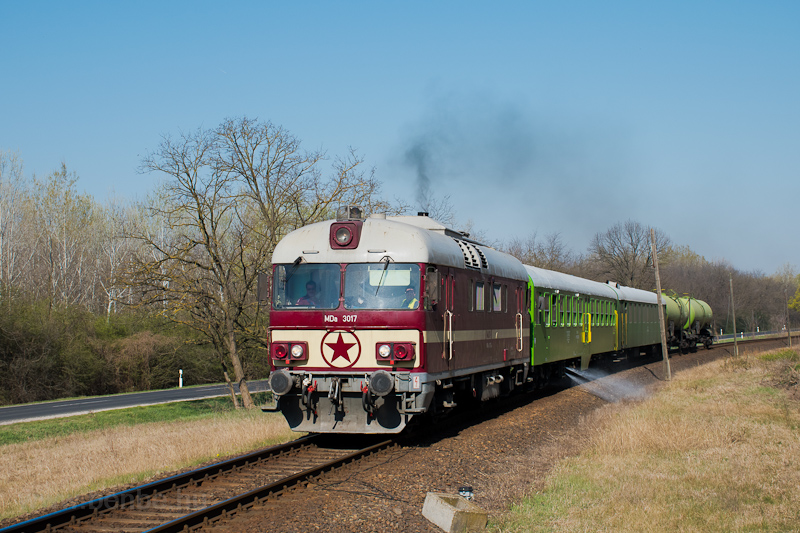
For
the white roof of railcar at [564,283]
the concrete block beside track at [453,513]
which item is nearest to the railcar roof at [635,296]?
the white roof of railcar at [564,283]

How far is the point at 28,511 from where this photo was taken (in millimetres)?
7816

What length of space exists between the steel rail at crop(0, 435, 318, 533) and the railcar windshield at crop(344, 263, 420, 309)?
8.59ft

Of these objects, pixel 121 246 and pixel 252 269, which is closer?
pixel 252 269

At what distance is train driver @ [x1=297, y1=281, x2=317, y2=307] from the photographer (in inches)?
439

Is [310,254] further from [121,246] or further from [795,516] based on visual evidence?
[121,246]

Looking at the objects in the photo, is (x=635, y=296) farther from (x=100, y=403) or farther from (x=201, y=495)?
(x=201, y=495)

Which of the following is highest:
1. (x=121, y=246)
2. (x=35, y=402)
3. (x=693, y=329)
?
(x=121, y=246)

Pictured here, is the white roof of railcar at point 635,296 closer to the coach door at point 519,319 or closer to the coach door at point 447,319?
the coach door at point 519,319

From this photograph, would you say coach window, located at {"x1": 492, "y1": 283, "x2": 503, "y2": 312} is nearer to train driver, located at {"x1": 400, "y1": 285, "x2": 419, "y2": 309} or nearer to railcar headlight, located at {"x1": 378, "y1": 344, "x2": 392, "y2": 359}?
train driver, located at {"x1": 400, "y1": 285, "x2": 419, "y2": 309}

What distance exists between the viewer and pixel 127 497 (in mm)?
7945

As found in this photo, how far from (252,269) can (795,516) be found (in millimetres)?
19310

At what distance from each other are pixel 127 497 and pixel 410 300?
4.84m

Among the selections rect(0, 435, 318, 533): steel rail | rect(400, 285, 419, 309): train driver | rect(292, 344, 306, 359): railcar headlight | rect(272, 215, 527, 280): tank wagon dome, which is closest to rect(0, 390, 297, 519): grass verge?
rect(0, 435, 318, 533): steel rail

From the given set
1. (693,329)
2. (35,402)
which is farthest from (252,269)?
(693,329)
